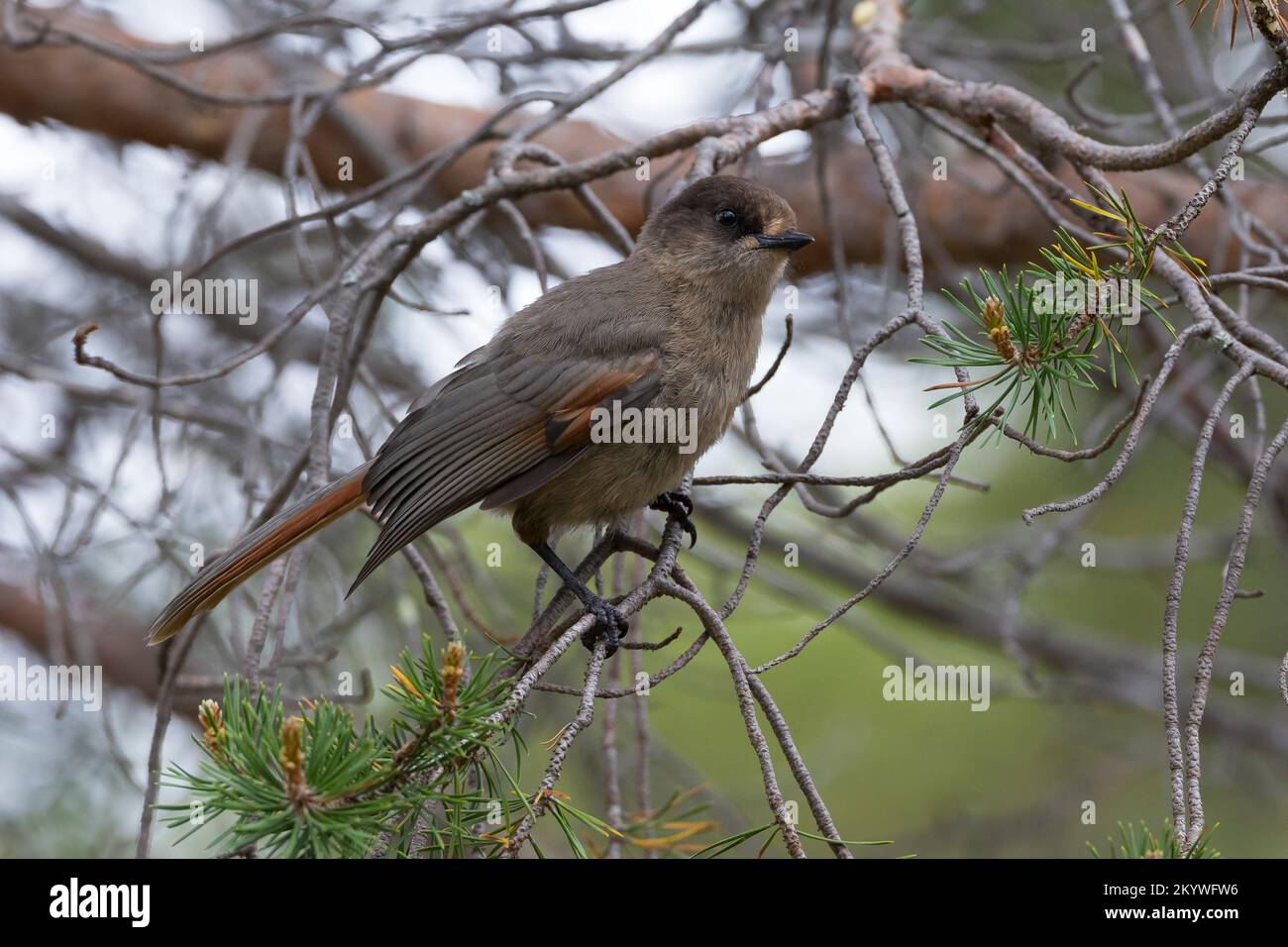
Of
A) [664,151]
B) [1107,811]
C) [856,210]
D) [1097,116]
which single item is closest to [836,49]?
[856,210]

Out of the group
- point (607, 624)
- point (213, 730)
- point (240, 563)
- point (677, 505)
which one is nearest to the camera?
point (213, 730)

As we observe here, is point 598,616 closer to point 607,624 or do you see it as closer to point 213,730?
point 607,624

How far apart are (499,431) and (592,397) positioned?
0.29m

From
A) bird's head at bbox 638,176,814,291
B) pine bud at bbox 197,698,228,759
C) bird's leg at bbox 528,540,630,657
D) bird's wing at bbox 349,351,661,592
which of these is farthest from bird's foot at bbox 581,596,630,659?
bird's head at bbox 638,176,814,291

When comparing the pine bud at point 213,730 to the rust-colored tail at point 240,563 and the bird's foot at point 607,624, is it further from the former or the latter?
the rust-colored tail at point 240,563

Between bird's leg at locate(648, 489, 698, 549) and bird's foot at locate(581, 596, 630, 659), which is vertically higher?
bird's leg at locate(648, 489, 698, 549)

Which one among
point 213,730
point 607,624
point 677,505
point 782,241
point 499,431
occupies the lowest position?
point 213,730

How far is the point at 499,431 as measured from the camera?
348 cm

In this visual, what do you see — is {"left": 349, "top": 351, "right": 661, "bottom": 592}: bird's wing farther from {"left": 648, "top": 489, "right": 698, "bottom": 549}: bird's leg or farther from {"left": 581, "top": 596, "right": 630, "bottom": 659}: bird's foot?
{"left": 581, "top": 596, "right": 630, "bottom": 659}: bird's foot

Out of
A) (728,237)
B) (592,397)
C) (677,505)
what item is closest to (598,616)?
(677,505)

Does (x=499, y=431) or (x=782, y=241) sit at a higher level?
(x=782, y=241)

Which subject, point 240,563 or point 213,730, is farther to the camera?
point 240,563

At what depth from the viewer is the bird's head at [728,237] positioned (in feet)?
11.8

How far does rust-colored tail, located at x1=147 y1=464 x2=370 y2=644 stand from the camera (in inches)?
120
